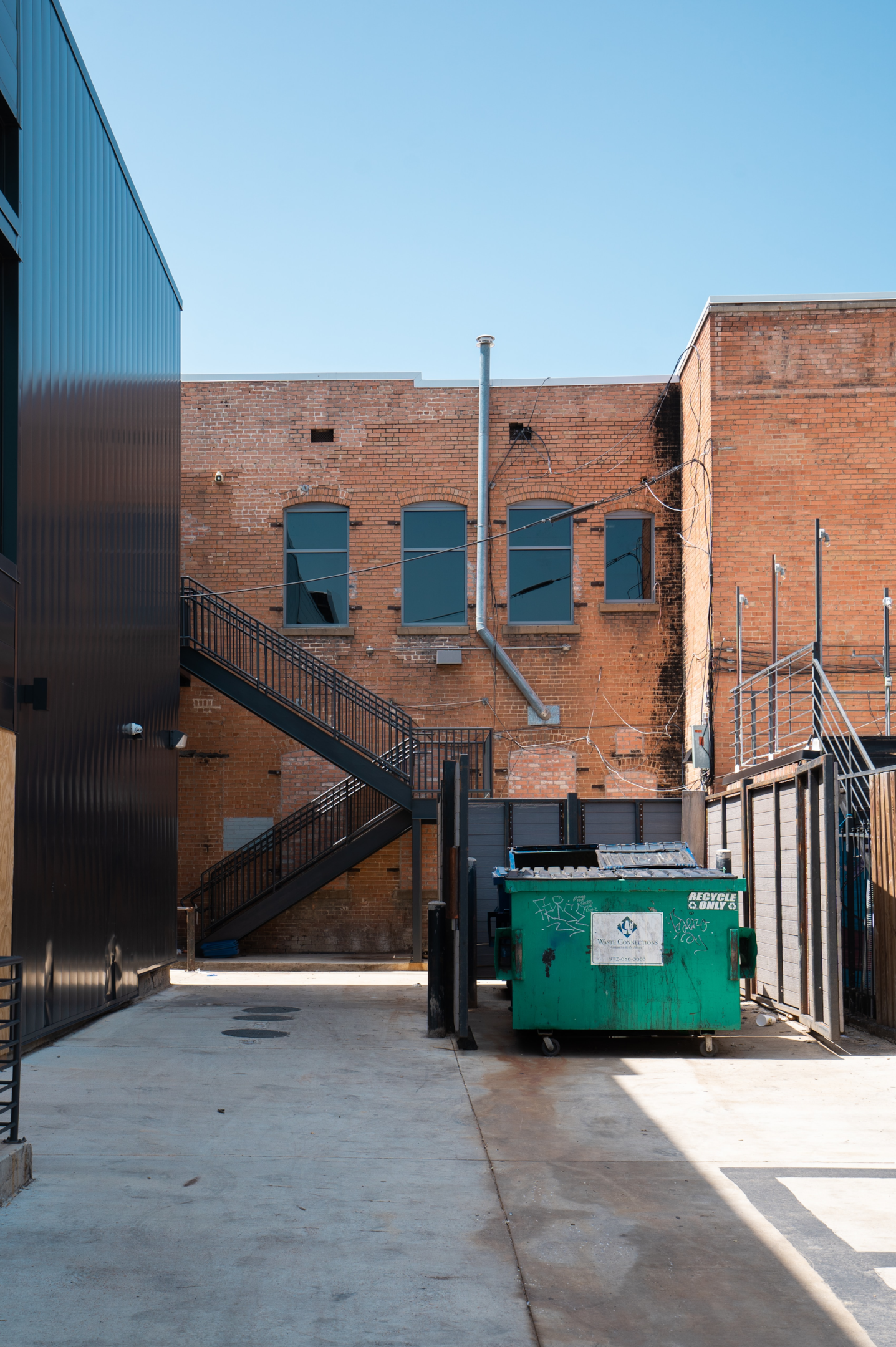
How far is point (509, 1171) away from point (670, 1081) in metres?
2.92

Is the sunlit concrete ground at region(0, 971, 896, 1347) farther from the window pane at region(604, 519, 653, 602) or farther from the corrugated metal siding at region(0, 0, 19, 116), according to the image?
the window pane at region(604, 519, 653, 602)

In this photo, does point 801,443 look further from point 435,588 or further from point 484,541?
point 435,588

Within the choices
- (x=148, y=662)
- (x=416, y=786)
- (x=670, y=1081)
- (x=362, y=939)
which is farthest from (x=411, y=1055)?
(x=362, y=939)

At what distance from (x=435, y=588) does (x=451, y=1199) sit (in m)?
16.0

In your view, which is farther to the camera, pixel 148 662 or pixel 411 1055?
pixel 148 662

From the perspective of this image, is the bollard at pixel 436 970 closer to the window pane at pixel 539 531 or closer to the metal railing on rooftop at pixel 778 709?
the metal railing on rooftop at pixel 778 709

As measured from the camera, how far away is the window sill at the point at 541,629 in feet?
67.3

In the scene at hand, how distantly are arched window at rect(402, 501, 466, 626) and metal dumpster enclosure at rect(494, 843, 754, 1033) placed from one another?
11325mm

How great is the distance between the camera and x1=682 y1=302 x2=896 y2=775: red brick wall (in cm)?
1817

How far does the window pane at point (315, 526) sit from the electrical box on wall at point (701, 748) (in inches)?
284

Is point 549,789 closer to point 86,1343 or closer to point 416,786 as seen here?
point 416,786

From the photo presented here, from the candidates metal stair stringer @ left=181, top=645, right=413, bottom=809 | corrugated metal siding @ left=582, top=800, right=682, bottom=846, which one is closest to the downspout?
metal stair stringer @ left=181, top=645, right=413, bottom=809

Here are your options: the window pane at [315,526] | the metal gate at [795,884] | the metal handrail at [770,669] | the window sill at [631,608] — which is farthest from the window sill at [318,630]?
the metal gate at [795,884]

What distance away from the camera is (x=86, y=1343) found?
12.4 ft
